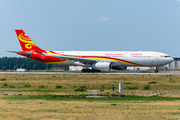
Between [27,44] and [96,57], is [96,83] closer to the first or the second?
[96,57]

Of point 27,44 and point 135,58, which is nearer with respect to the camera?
point 135,58

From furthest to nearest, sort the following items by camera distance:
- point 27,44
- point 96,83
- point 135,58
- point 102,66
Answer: point 27,44
point 135,58
point 102,66
point 96,83

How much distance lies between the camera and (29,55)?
65.5 meters

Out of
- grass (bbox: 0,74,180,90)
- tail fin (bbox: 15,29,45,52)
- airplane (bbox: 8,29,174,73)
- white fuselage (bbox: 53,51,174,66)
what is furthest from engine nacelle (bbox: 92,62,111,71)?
tail fin (bbox: 15,29,45,52)

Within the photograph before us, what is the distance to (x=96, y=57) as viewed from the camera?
2485 inches

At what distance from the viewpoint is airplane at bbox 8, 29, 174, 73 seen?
6097 cm

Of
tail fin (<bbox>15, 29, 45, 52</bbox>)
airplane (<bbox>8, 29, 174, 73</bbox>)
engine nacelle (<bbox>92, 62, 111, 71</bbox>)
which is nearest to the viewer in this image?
engine nacelle (<bbox>92, 62, 111, 71</bbox>)

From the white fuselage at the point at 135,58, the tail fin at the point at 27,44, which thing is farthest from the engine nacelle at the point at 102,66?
the tail fin at the point at 27,44

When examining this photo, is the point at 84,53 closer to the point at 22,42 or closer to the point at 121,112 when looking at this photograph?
the point at 22,42

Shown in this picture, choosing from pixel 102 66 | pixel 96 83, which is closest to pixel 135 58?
pixel 102 66

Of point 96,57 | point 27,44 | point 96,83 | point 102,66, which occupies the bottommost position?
point 96,83

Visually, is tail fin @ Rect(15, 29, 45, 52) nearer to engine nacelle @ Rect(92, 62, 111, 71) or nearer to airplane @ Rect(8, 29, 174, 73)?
airplane @ Rect(8, 29, 174, 73)

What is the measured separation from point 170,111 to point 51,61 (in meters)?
50.6

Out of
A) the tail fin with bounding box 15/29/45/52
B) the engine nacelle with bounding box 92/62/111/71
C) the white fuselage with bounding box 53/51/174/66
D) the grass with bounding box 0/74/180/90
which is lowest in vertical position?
the grass with bounding box 0/74/180/90
